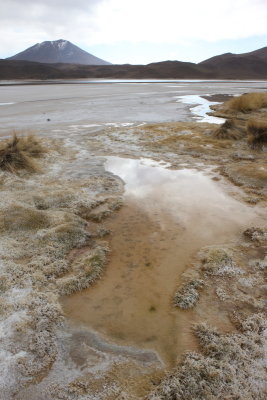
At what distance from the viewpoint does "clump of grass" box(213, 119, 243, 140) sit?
11.4 metres

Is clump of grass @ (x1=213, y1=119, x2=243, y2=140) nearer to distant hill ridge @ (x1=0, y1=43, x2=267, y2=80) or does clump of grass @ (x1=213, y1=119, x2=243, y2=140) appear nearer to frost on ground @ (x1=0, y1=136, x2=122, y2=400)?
frost on ground @ (x1=0, y1=136, x2=122, y2=400)

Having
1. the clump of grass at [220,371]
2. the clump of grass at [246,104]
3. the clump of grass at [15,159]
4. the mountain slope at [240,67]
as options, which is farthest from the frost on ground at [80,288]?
the mountain slope at [240,67]

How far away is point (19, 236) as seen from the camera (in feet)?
16.5

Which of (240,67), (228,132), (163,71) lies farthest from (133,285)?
(240,67)

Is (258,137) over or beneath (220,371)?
over

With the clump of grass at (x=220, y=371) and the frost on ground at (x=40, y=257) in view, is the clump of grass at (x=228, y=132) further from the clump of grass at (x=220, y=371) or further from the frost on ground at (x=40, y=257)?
the clump of grass at (x=220, y=371)

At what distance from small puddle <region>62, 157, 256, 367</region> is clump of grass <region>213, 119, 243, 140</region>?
408cm

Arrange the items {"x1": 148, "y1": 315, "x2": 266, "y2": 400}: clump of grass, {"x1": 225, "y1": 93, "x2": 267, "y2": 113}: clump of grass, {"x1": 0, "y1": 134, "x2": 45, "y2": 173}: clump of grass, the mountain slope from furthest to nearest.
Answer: the mountain slope
{"x1": 225, "y1": 93, "x2": 267, "y2": 113}: clump of grass
{"x1": 0, "y1": 134, "x2": 45, "y2": 173}: clump of grass
{"x1": 148, "y1": 315, "x2": 266, "y2": 400}: clump of grass

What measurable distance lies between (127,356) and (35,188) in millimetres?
4947

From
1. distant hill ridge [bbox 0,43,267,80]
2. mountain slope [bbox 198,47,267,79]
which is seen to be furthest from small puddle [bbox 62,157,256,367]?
mountain slope [bbox 198,47,267,79]

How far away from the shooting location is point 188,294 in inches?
147

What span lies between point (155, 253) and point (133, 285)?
0.78m

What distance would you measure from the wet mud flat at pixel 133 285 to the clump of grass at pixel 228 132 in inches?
156

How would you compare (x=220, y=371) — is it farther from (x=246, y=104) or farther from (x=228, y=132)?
(x=246, y=104)
